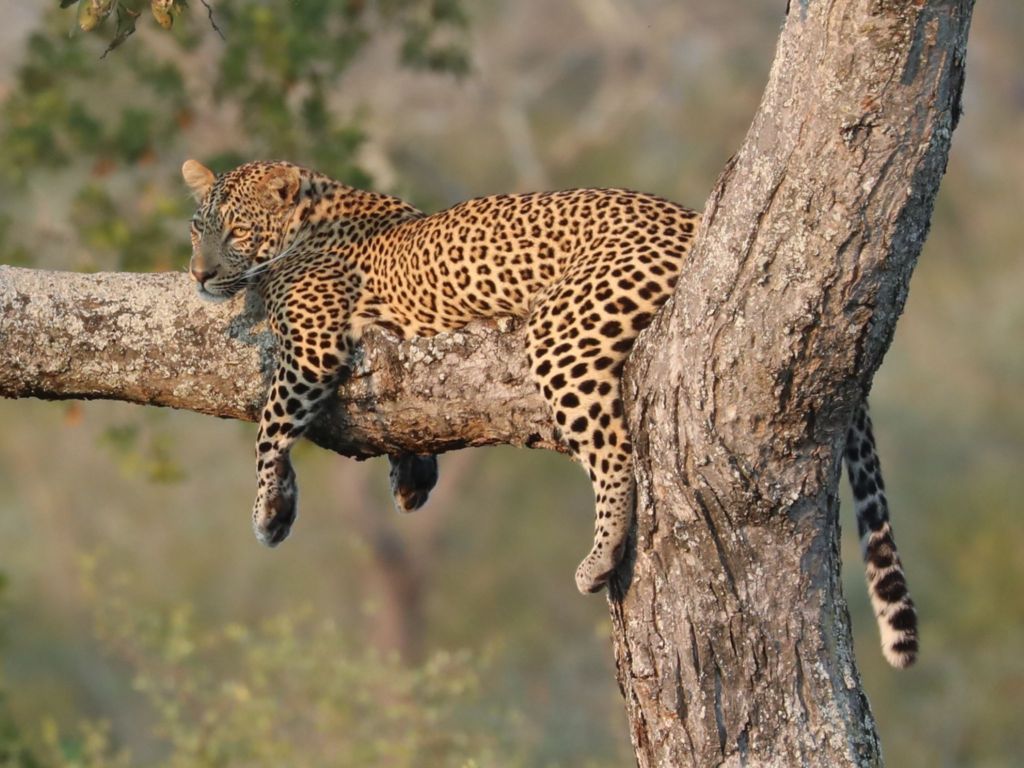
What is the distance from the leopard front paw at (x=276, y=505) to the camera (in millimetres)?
7176

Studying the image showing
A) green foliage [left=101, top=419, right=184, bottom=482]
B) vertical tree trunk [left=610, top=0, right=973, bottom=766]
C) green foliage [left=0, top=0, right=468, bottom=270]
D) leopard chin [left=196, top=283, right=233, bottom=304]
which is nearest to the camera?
vertical tree trunk [left=610, top=0, right=973, bottom=766]

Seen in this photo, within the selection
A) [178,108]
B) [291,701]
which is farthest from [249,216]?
[291,701]

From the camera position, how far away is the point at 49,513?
32.5 m

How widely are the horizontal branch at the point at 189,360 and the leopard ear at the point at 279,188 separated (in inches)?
34.7

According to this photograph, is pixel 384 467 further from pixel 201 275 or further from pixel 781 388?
pixel 781 388

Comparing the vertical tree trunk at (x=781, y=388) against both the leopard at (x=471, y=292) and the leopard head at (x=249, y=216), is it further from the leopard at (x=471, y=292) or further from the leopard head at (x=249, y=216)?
the leopard head at (x=249, y=216)

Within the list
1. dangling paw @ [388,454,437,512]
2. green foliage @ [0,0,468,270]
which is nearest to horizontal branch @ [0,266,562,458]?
dangling paw @ [388,454,437,512]

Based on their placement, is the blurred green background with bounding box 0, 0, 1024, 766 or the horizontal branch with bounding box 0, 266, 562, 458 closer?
the horizontal branch with bounding box 0, 266, 562, 458

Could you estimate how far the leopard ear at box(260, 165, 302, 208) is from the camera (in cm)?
795

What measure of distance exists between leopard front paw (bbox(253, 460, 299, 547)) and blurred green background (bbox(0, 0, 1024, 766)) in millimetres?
3791

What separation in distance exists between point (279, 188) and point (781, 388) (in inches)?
129

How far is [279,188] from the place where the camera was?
26.1 feet

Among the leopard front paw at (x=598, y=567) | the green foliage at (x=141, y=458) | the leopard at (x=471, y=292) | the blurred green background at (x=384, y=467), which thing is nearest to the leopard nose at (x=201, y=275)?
the leopard at (x=471, y=292)

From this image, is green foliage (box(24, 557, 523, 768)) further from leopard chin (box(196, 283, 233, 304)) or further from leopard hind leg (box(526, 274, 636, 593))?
leopard hind leg (box(526, 274, 636, 593))
